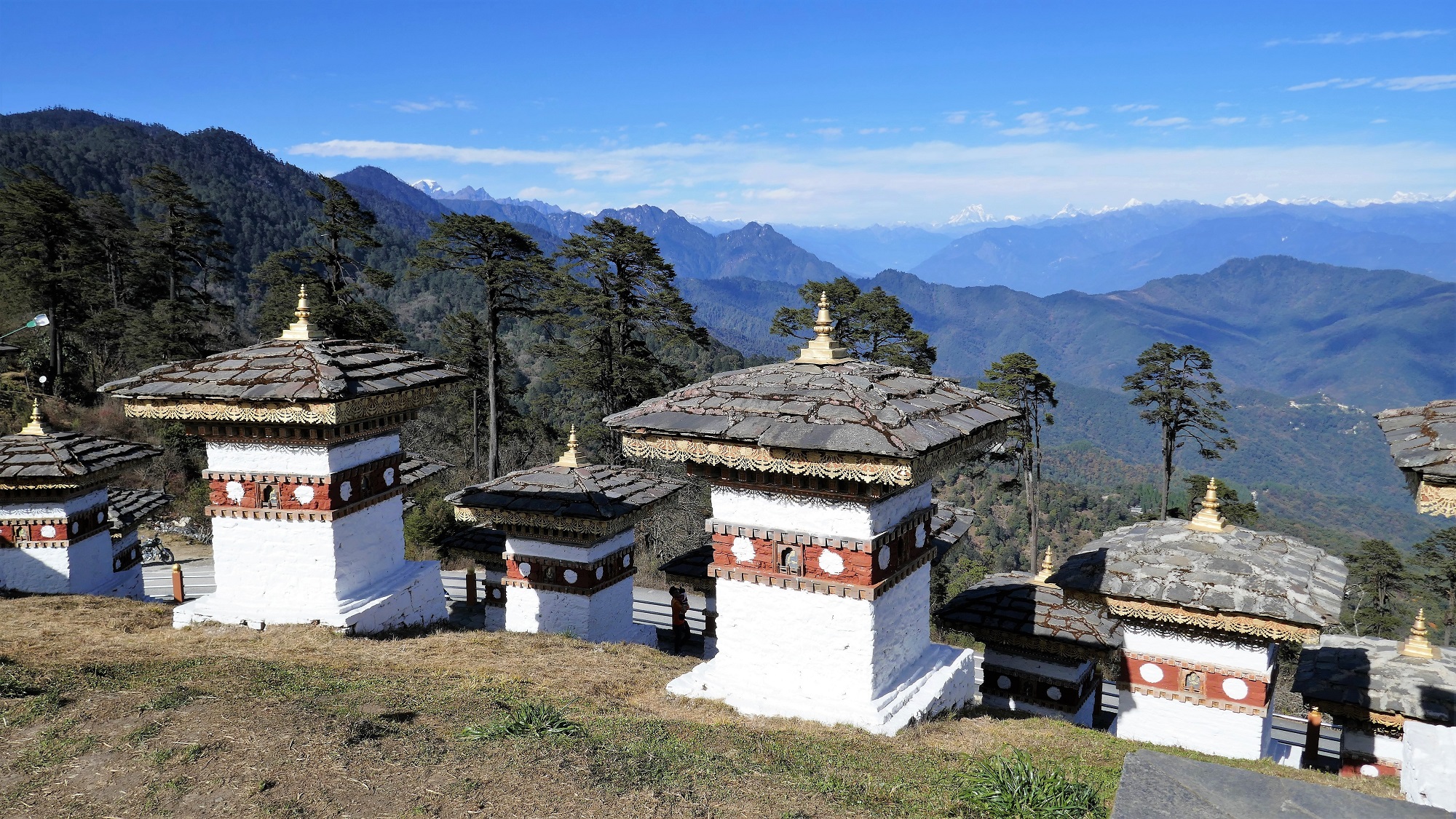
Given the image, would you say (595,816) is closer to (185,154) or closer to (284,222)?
(284,222)

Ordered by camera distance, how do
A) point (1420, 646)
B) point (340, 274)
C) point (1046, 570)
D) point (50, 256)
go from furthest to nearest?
point (50, 256) → point (340, 274) → point (1046, 570) → point (1420, 646)

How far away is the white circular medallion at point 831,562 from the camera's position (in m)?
7.84

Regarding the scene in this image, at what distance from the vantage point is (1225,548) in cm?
920

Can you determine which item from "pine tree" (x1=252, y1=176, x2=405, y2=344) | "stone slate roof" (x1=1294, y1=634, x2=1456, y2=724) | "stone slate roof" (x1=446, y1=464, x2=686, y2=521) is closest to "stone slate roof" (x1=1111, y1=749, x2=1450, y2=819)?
"stone slate roof" (x1=1294, y1=634, x2=1456, y2=724)

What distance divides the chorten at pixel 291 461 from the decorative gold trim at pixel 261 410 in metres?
0.01

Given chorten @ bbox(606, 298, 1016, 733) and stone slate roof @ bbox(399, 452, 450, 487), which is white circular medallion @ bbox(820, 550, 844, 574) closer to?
chorten @ bbox(606, 298, 1016, 733)

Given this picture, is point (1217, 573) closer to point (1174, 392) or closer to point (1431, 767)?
point (1431, 767)

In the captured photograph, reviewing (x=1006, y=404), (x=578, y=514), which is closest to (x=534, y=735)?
(x=578, y=514)

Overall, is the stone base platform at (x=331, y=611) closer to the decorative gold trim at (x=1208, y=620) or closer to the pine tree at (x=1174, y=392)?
the decorative gold trim at (x=1208, y=620)

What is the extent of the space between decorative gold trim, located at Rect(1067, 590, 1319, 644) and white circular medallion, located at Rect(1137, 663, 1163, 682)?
58cm

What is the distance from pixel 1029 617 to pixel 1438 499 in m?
5.15

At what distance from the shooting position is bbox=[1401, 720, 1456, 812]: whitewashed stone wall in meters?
7.72

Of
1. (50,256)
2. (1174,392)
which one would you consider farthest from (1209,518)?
(50,256)

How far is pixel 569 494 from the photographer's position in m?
11.7
